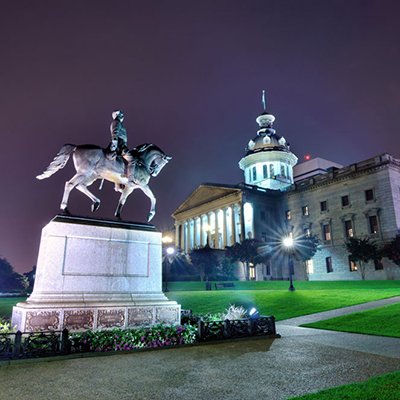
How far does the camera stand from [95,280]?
1072cm

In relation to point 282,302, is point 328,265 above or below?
above

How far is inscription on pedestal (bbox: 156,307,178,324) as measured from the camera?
11.1m

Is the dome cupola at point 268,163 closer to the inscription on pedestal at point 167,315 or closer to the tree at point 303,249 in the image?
the tree at point 303,249

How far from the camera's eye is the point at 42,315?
9312mm

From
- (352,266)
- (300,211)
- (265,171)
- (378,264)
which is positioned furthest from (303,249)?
(265,171)

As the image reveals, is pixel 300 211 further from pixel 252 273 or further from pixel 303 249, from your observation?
pixel 303 249

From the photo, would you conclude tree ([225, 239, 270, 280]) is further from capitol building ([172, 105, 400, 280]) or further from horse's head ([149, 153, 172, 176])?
horse's head ([149, 153, 172, 176])

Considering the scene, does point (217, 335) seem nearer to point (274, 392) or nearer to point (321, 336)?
point (321, 336)

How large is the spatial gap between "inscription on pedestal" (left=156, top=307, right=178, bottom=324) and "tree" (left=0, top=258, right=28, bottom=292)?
54432 millimetres

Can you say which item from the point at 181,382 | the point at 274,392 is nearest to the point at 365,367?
the point at 274,392

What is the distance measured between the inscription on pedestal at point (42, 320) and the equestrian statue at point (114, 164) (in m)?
3.51

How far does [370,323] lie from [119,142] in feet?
40.8

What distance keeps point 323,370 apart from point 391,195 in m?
54.5

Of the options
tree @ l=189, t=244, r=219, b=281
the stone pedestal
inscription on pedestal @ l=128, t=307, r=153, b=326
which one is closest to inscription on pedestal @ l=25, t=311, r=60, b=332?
the stone pedestal
